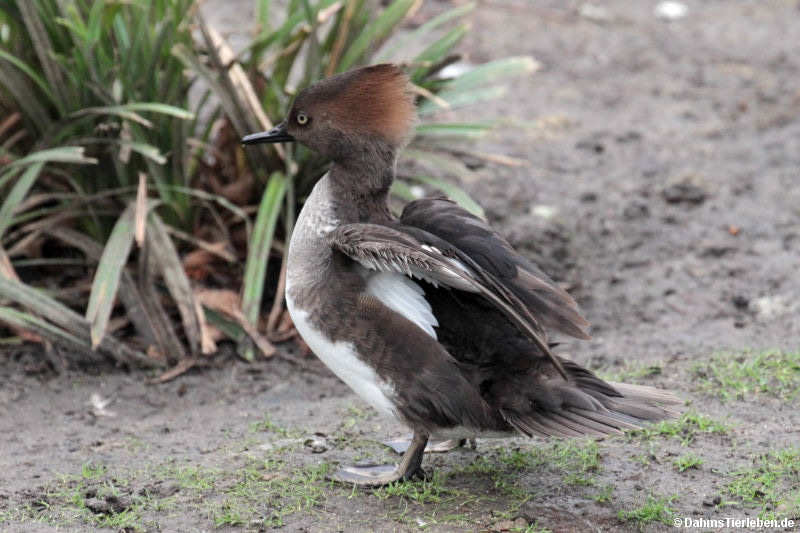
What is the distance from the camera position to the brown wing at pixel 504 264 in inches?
138

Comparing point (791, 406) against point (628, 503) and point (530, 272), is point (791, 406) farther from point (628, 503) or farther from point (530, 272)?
point (530, 272)

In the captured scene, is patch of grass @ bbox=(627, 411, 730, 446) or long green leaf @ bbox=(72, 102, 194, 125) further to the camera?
long green leaf @ bbox=(72, 102, 194, 125)

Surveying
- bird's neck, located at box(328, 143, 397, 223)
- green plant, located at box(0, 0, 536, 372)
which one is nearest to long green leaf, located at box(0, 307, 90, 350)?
green plant, located at box(0, 0, 536, 372)

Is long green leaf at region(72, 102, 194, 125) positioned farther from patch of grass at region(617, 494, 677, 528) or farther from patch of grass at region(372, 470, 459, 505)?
patch of grass at region(617, 494, 677, 528)

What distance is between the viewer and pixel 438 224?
3701 millimetres

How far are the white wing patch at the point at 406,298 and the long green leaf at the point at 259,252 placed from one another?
1.56 meters

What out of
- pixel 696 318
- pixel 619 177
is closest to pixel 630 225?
pixel 619 177

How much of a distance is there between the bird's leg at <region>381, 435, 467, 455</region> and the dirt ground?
0.17ft

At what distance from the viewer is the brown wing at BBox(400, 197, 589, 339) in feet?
11.5

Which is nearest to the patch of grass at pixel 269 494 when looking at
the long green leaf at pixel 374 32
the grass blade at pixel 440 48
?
the long green leaf at pixel 374 32

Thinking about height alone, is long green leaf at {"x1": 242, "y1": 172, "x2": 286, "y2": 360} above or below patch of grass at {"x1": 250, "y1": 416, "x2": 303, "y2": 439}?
above

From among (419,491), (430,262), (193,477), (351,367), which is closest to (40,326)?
(193,477)

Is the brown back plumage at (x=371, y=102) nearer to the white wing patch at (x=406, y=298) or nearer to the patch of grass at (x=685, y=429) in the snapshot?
the white wing patch at (x=406, y=298)

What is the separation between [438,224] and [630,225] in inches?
113
